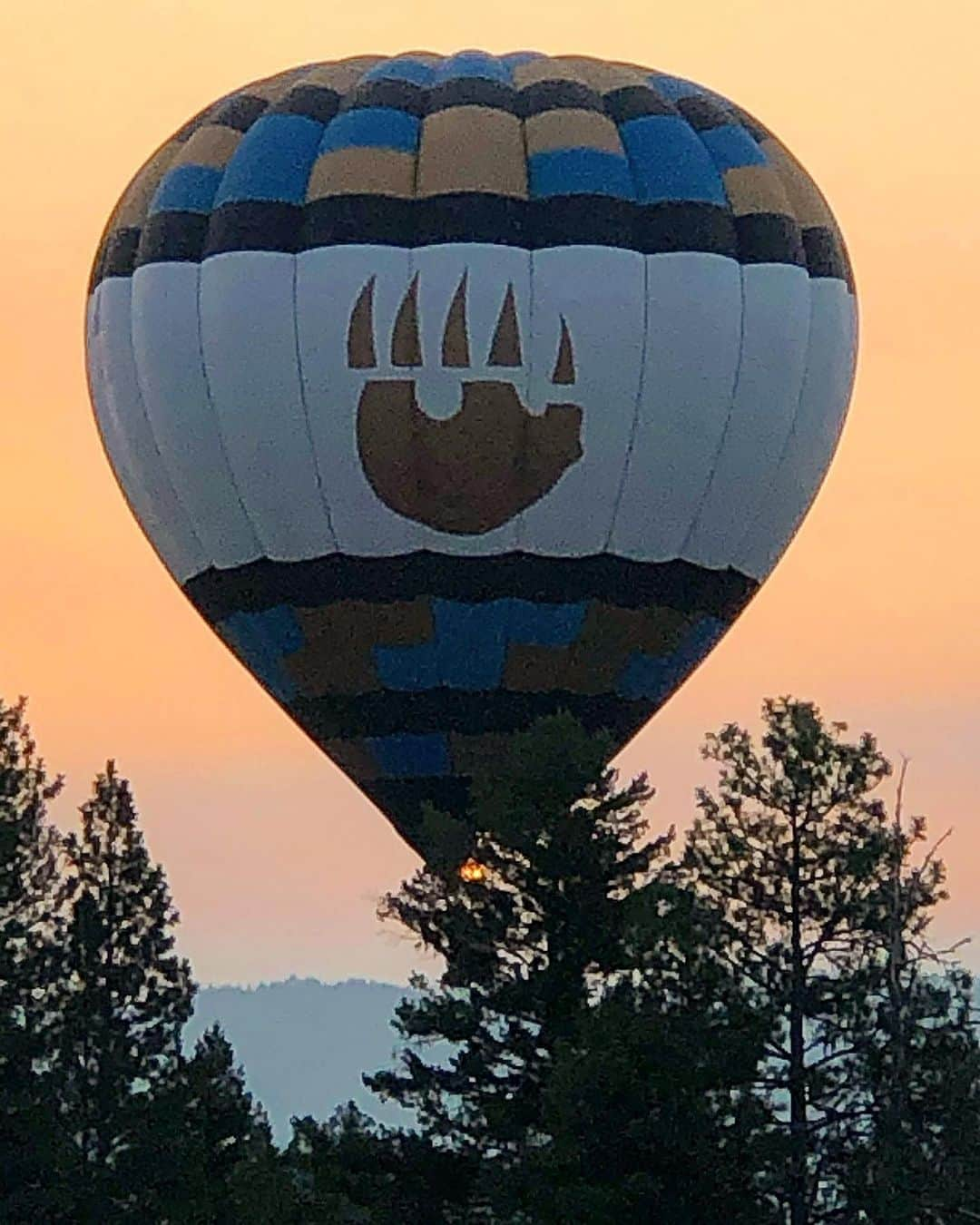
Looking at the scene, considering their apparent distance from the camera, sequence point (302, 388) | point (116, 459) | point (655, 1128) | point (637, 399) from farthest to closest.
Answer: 1. point (116, 459)
2. point (637, 399)
3. point (302, 388)
4. point (655, 1128)

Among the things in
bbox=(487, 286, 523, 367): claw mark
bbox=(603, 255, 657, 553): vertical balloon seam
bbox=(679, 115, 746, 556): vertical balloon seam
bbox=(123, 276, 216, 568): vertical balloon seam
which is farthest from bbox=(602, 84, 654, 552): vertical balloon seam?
bbox=(123, 276, 216, 568): vertical balloon seam

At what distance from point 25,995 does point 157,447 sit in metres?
5.28

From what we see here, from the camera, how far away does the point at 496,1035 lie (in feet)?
101

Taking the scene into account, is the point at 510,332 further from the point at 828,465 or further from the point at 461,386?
the point at 828,465

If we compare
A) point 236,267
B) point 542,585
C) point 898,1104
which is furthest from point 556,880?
point 236,267

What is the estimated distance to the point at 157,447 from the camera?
3719cm

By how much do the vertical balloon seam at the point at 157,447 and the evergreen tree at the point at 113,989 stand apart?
285cm

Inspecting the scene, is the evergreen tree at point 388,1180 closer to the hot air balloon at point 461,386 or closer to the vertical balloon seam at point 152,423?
the hot air balloon at point 461,386

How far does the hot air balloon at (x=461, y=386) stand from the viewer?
35.5m

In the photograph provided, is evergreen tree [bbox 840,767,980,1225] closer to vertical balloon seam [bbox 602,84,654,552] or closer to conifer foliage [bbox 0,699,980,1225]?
conifer foliage [bbox 0,699,980,1225]

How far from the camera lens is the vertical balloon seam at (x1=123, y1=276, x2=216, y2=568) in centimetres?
3716

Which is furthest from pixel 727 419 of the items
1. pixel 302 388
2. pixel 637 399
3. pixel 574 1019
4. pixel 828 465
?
pixel 574 1019

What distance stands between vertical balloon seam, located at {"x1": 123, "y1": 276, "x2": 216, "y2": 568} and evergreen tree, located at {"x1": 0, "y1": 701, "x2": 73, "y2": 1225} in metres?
2.56

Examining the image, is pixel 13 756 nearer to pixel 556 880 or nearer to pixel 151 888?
pixel 151 888
